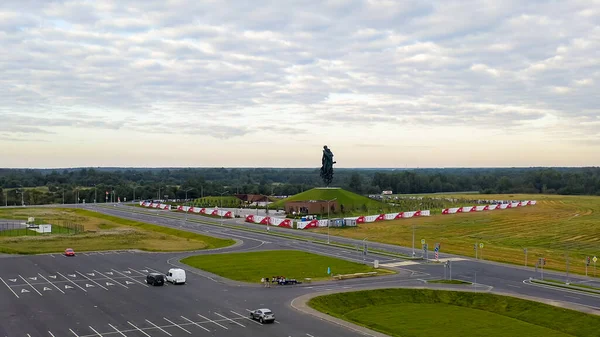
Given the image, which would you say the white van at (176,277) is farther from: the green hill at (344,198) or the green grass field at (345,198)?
the green hill at (344,198)

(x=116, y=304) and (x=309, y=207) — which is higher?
(x=309, y=207)

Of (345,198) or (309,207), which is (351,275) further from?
(345,198)

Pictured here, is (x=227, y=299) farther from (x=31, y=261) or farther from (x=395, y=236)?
(x=395, y=236)

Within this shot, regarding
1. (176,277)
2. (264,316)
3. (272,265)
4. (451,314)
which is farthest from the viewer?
(272,265)

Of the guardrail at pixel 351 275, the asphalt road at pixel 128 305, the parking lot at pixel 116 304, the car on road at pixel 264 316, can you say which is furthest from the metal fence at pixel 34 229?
the car on road at pixel 264 316

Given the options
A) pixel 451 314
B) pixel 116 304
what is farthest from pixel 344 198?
pixel 116 304
